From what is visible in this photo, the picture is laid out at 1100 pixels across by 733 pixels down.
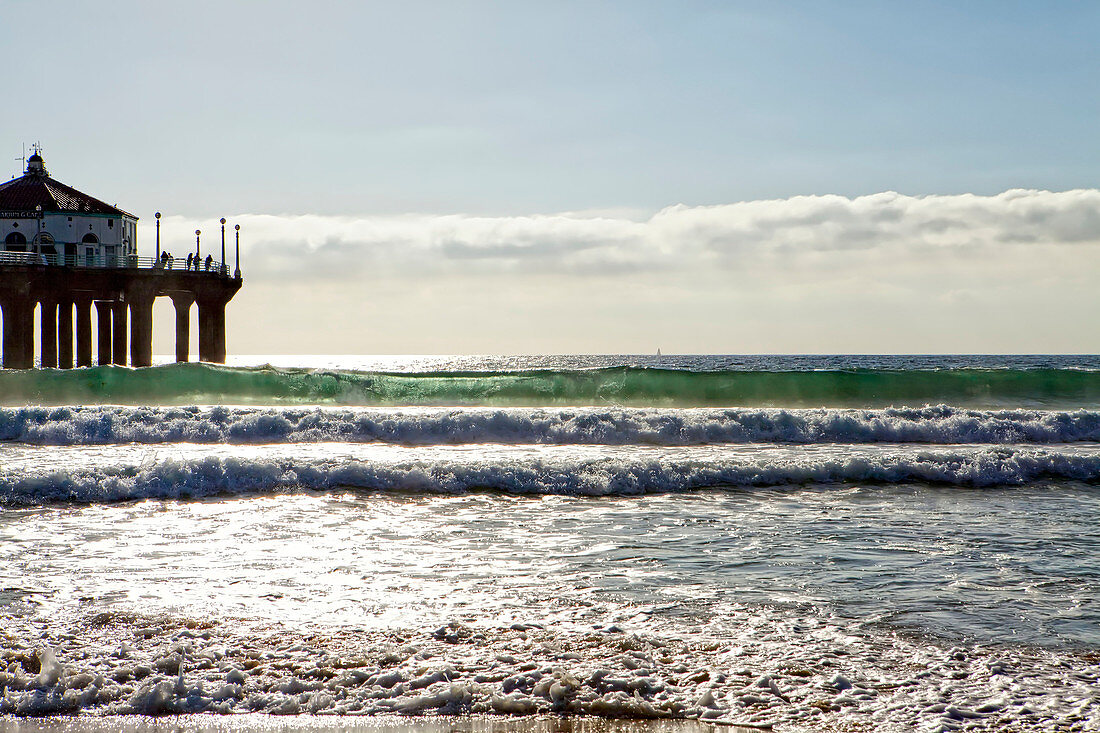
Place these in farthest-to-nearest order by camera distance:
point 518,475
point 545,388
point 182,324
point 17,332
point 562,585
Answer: point 182,324 < point 17,332 < point 545,388 < point 518,475 < point 562,585

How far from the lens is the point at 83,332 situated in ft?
124

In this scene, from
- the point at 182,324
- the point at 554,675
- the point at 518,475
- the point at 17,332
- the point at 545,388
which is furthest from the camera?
the point at 182,324

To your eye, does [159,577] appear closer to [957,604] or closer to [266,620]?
[266,620]

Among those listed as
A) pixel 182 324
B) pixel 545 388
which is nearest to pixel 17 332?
pixel 182 324

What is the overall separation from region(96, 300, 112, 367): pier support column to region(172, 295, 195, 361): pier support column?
4174 millimetres

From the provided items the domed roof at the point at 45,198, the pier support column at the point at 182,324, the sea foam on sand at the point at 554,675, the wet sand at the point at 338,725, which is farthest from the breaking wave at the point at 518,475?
the domed roof at the point at 45,198

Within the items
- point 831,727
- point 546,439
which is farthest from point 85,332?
point 831,727

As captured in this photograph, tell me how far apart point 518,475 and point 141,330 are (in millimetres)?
30122

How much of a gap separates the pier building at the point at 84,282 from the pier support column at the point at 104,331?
0.14ft

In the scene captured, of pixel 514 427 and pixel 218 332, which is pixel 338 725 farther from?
pixel 218 332

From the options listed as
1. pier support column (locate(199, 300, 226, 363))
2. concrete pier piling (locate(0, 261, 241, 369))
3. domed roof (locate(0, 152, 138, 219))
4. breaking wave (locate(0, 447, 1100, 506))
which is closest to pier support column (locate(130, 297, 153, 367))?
concrete pier piling (locate(0, 261, 241, 369))

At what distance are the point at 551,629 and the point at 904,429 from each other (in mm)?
15135

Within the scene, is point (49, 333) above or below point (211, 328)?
below

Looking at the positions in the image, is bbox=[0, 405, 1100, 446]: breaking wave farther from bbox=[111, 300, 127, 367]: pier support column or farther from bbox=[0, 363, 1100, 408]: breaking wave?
bbox=[111, 300, 127, 367]: pier support column
